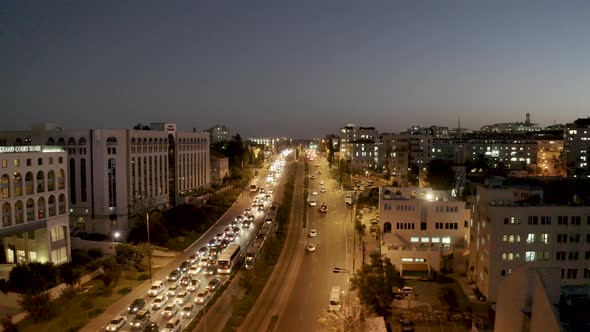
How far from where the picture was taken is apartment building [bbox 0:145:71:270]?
23.1m

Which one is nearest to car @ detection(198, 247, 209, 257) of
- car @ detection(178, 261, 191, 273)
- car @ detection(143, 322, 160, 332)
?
car @ detection(178, 261, 191, 273)

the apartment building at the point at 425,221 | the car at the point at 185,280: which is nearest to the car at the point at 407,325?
the apartment building at the point at 425,221

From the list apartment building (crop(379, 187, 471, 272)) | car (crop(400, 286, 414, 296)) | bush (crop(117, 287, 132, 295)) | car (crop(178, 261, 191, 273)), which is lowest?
car (crop(400, 286, 414, 296))

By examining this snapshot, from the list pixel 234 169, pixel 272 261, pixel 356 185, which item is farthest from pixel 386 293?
pixel 234 169

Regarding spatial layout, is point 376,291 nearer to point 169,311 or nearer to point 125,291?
point 169,311

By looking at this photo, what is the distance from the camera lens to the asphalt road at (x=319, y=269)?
1816 cm

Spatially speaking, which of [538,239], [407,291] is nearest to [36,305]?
[407,291]

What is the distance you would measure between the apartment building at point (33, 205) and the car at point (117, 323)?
30.9ft

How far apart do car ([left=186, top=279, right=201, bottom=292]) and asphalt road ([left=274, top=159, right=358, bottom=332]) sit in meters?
4.10

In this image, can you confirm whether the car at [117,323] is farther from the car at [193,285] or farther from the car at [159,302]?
the car at [193,285]

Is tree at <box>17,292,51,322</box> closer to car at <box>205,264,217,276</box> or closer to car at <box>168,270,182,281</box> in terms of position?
car at <box>168,270,182,281</box>

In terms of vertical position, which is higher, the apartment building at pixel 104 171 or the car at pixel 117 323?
the apartment building at pixel 104 171

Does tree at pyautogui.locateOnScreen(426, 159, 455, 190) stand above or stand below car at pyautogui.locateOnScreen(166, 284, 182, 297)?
above

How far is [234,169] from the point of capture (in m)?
61.7
